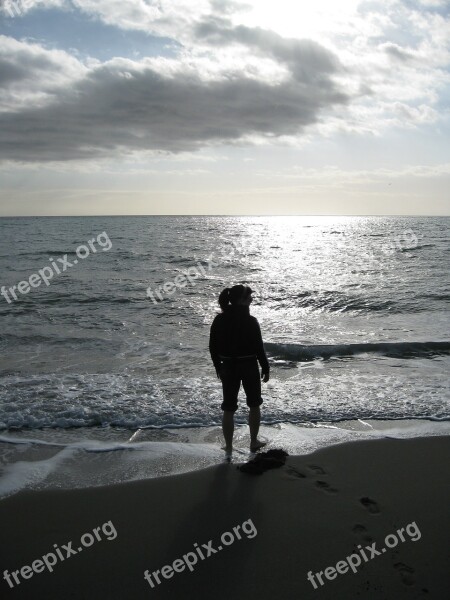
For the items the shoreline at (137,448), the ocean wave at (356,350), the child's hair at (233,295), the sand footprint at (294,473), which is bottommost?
the ocean wave at (356,350)

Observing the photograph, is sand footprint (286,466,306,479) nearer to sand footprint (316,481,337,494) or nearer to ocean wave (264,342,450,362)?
sand footprint (316,481,337,494)

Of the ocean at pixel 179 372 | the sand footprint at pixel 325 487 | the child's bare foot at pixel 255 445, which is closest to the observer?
the sand footprint at pixel 325 487

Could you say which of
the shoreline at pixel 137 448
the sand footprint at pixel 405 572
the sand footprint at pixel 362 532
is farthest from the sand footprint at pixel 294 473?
the sand footprint at pixel 405 572

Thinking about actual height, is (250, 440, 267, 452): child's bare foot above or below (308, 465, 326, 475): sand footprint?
below

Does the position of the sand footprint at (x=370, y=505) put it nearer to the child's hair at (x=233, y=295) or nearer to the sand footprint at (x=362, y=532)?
the sand footprint at (x=362, y=532)

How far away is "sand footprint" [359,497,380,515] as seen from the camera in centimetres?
399

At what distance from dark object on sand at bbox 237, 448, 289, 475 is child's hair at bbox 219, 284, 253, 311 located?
5.00ft

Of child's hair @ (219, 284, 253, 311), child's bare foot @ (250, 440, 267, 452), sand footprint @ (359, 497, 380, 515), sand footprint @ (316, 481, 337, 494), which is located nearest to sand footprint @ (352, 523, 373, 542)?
sand footprint @ (359, 497, 380, 515)

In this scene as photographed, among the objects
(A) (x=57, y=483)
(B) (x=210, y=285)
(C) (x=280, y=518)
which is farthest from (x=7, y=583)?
(B) (x=210, y=285)

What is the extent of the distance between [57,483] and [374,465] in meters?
3.01

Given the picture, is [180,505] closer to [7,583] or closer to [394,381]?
[7,583]

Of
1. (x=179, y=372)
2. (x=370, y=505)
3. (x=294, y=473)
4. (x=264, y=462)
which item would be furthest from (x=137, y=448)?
(x=179, y=372)

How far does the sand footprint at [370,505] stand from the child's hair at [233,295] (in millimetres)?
2179

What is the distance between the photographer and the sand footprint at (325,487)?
4316mm
